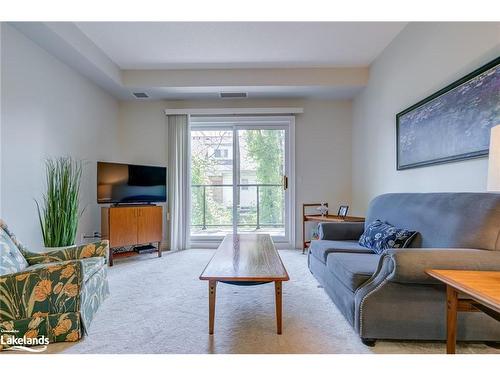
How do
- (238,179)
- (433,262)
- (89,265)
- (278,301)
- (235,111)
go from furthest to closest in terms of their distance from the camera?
(238,179), (235,111), (89,265), (278,301), (433,262)

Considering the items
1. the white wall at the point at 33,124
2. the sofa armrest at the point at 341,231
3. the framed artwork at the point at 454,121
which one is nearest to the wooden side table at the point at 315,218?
the sofa armrest at the point at 341,231

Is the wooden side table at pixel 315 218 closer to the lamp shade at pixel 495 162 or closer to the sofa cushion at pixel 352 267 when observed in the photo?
the sofa cushion at pixel 352 267

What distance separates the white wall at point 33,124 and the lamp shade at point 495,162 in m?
3.50

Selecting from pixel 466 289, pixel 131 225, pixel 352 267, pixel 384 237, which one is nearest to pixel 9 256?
pixel 131 225

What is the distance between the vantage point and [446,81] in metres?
2.25

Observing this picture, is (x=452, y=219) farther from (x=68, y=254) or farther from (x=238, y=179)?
(x=238, y=179)

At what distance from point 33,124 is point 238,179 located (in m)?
2.86

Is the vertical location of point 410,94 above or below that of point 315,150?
above

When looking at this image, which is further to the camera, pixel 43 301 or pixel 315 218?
pixel 315 218

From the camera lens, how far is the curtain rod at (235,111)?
4.44 meters

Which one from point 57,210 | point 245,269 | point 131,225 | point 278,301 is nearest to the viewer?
point 278,301

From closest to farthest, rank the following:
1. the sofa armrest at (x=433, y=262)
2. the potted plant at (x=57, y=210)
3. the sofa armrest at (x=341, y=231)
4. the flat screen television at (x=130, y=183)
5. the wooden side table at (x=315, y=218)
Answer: the sofa armrest at (x=433, y=262) → the potted plant at (x=57, y=210) → the sofa armrest at (x=341, y=231) → the flat screen television at (x=130, y=183) → the wooden side table at (x=315, y=218)

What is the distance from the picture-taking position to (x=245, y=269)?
6.24 ft
